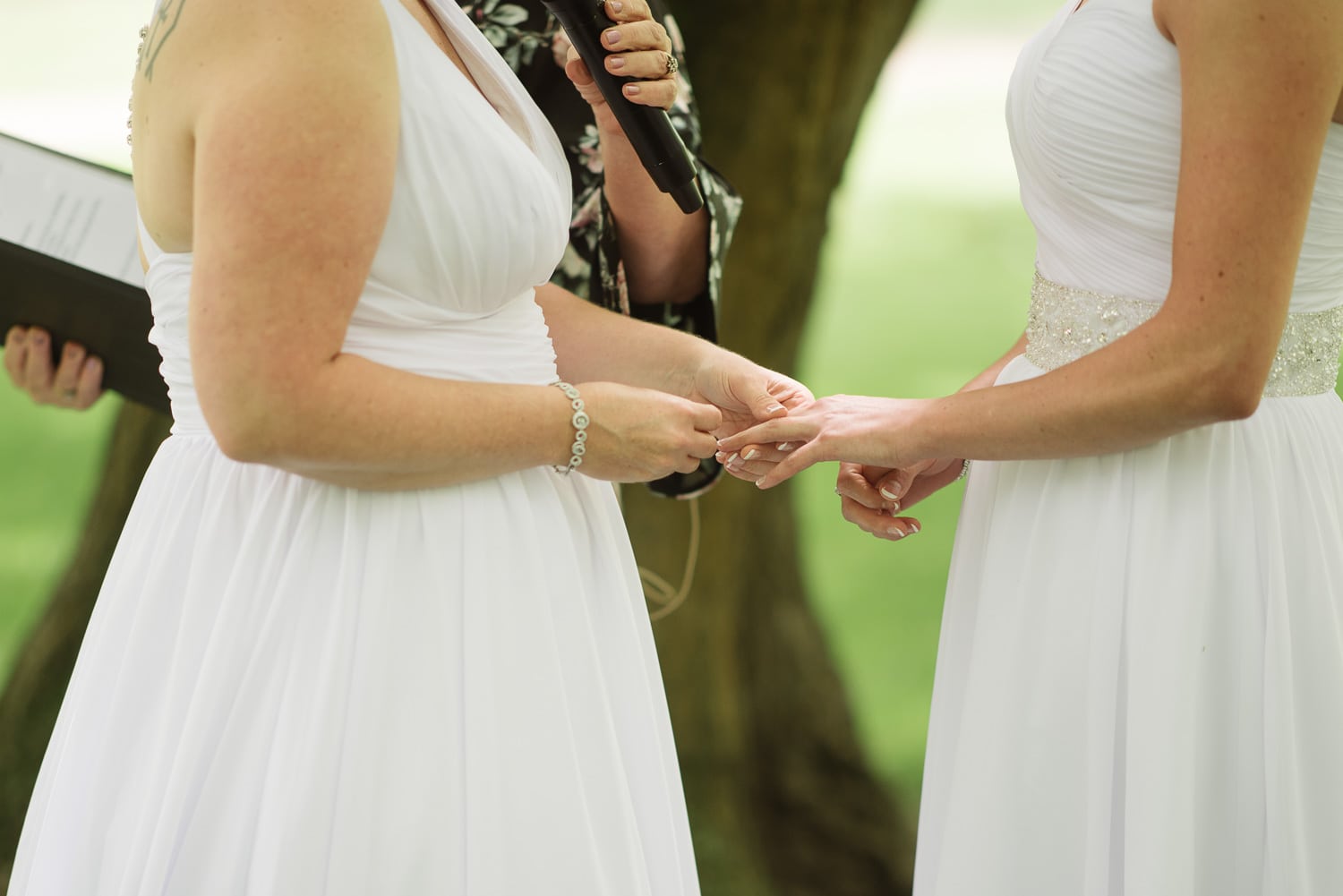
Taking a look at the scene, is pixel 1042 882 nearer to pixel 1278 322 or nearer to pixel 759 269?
pixel 1278 322

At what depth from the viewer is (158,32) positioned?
49.1 inches

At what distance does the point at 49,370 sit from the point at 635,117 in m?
1.06

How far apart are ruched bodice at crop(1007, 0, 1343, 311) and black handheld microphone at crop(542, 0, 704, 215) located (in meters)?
0.44

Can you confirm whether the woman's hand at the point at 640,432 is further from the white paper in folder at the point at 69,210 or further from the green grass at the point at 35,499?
the green grass at the point at 35,499

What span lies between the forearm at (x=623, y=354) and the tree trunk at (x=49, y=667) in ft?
5.99

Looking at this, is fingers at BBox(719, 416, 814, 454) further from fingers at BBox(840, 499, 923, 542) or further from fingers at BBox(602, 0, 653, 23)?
fingers at BBox(602, 0, 653, 23)

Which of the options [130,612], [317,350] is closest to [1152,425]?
[317,350]

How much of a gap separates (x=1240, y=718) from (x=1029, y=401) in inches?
16.4

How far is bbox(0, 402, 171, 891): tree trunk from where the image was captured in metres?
3.29

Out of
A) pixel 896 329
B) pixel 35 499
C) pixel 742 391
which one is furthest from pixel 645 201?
pixel 35 499

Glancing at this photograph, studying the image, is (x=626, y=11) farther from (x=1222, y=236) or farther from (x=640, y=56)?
(x=1222, y=236)

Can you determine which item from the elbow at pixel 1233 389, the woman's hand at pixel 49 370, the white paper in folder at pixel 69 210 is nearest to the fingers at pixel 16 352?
the woman's hand at pixel 49 370

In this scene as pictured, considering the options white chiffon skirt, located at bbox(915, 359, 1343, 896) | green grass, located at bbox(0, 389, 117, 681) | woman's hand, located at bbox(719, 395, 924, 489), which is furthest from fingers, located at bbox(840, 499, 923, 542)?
green grass, located at bbox(0, 389, 117, 681)

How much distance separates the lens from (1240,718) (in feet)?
4.63
